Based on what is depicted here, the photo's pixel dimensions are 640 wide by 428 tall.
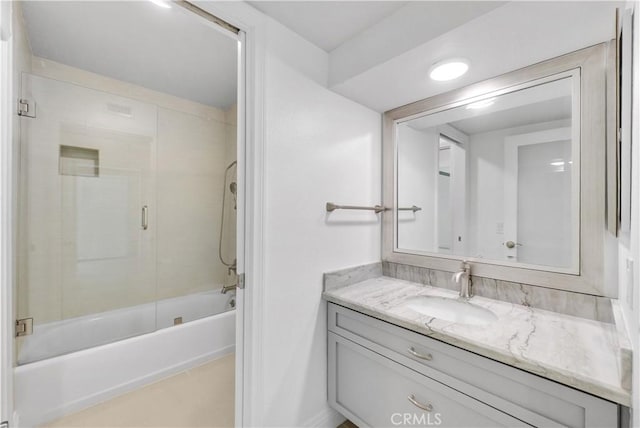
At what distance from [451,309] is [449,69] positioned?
125 cm

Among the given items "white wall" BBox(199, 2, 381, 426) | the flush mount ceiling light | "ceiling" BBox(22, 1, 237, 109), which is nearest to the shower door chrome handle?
"ceiling" BBox(22, 1, 237, 109)

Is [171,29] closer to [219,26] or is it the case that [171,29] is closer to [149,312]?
[219,26]

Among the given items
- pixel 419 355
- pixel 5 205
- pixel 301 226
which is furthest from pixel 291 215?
pixel 5 205

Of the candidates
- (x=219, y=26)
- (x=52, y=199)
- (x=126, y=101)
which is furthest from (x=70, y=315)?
(x=219, y=26)

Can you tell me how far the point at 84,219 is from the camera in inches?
81.1

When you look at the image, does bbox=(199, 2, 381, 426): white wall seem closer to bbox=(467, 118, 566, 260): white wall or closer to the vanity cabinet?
the vanity cabinet

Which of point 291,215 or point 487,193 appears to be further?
point 487,193

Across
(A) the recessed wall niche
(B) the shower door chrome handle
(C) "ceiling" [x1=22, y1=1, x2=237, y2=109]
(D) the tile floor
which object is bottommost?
(D) the tile floor

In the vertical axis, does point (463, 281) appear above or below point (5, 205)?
below

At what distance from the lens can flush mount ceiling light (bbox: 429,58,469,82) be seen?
1.23m

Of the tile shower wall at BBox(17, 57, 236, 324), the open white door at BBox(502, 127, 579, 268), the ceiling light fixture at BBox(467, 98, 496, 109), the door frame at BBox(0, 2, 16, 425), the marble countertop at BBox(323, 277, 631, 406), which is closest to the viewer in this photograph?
the marble countertop at BBox(323, 277, 631, 406)

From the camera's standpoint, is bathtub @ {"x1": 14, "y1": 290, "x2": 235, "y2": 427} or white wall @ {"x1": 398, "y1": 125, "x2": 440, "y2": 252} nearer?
bathtub @ {"x1": 14, "y1": 290, "x2": 235, "y2": 427}

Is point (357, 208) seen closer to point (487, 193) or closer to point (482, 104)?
point (487, 193)

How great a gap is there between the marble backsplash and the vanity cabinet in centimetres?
29
